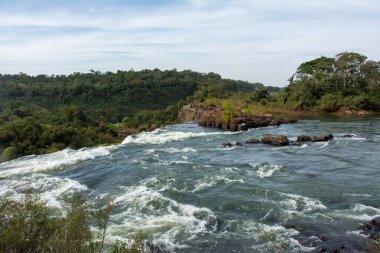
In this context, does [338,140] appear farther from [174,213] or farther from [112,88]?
[112,88]

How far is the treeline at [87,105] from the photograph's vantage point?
37.2 m

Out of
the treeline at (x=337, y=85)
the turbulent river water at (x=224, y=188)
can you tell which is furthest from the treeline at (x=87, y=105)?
the treeline at (x=337, y=85)

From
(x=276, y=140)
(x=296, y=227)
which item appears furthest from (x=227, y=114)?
(x=296, y=227)

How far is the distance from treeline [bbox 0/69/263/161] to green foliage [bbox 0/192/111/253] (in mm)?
26525

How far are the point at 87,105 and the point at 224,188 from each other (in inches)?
2492

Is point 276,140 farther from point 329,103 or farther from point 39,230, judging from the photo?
point 329,103

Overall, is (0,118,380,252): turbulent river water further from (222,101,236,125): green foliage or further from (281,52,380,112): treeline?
(281,52,380,112): treeline

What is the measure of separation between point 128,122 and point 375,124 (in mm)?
38504

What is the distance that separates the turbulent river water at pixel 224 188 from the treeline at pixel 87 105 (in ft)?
13.9

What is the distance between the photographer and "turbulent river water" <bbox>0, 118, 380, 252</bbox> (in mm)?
14258

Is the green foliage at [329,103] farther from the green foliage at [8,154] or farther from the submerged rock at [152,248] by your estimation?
the submerged rock at [152,248]

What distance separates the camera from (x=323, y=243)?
13.2 meters

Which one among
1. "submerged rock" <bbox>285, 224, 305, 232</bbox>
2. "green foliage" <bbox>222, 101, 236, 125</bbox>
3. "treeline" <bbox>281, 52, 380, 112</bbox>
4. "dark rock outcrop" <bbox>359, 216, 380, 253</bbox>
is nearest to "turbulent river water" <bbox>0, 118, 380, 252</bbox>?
"submerged rock" <bbox>285, 224, 305, 232</bbox>

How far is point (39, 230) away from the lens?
9.30 metres
